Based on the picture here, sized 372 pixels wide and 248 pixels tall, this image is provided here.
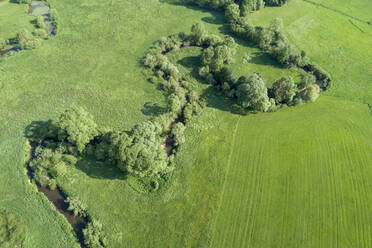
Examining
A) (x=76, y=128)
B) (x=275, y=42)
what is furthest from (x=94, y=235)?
(x=275, y=42)

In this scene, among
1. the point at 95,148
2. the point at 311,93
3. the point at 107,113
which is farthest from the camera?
the point at 311,93

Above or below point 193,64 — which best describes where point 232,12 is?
above

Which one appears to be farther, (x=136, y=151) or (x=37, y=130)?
(x=37, y=130)

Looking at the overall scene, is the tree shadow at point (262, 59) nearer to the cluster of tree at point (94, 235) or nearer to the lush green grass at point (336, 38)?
the lush green grass at point (336, 38)

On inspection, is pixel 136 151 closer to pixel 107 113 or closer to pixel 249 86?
pixel 107 113

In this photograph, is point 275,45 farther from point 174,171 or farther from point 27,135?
point 27,135

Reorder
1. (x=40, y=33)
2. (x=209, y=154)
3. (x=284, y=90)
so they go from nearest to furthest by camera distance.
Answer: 1. (x=209, y=154)
2. (x=284, y=90)
3. (x=40, y=33)

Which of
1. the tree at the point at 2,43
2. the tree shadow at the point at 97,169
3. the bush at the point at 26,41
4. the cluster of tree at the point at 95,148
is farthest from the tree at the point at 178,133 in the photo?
the tree at the point at 2,43
